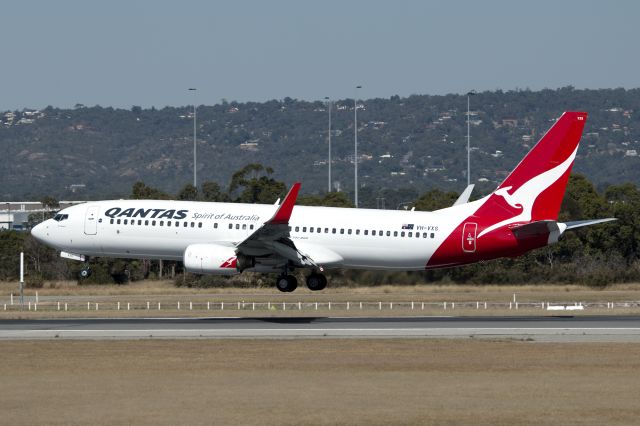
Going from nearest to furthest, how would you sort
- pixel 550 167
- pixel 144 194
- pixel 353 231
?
pixel 550 167 → pixel 353 231 → pixel 144 194

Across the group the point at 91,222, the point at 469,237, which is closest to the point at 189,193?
the point at 91,222

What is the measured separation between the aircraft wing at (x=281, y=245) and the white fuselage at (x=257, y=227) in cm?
35

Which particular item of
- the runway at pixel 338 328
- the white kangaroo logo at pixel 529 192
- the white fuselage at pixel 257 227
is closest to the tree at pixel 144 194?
the white fuselage at pixel 257 227

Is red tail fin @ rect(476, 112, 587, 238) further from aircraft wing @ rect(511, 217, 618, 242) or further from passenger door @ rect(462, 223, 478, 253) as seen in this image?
aircraft wing @ rect(511, 217, 618, 242)

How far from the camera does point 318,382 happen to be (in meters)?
31.6

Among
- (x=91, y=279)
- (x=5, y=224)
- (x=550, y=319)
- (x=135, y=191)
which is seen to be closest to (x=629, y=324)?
(x=550, y=319)

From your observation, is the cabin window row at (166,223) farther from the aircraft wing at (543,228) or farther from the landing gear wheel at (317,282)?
the aircraft wing at (543,228)

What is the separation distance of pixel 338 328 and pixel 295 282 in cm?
1083

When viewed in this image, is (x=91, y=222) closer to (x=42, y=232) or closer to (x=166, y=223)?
(x=42, y=232)

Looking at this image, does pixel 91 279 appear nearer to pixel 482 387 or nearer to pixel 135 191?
pixel 135 191

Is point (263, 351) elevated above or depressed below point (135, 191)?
below

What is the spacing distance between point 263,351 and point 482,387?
30.7 feet

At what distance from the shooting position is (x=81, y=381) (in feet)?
104

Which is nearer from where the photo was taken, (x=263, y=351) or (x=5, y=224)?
(x=263, y=351)
